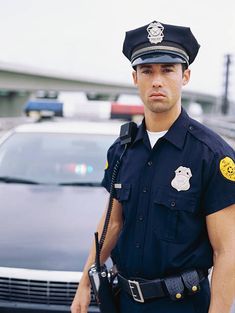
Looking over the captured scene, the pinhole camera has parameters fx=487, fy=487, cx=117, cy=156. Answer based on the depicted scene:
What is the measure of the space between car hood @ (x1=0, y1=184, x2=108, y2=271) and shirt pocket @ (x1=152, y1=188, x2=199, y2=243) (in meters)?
0.98

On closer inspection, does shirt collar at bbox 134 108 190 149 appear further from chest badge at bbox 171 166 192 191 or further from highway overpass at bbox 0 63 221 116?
highway overpass at bbox 0 63 221 116

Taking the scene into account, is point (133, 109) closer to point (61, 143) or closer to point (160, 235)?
point (61, 143)

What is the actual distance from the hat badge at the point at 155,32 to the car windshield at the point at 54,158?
2189 mm

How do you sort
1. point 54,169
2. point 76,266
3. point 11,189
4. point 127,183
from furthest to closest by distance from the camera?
point 54,169
point 11,189
point 76,266
point 127,183

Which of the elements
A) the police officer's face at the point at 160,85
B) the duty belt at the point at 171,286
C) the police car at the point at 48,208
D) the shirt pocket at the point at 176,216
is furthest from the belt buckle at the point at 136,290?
the police car at the point at 48,208

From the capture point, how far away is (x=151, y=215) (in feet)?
5.66

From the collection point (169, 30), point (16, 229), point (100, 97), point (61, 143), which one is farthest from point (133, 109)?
point (100, 97)

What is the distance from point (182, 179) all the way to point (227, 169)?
0.51 ft

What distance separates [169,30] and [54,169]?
242 cm

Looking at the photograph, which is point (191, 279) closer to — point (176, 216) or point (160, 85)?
point (176, 216)

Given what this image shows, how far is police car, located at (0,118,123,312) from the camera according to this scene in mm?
2521

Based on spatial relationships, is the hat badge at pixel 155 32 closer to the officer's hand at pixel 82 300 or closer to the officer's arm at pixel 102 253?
the officer's arm at pixel 102 253

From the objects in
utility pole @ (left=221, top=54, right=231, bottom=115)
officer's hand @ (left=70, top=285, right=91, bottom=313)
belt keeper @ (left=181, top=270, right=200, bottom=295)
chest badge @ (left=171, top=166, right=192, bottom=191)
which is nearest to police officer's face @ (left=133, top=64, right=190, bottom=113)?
chest badge @ (left=171, top=166, right=192, bottom=191)

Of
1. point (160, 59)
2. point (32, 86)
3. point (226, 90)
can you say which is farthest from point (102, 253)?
point (226, 90)
